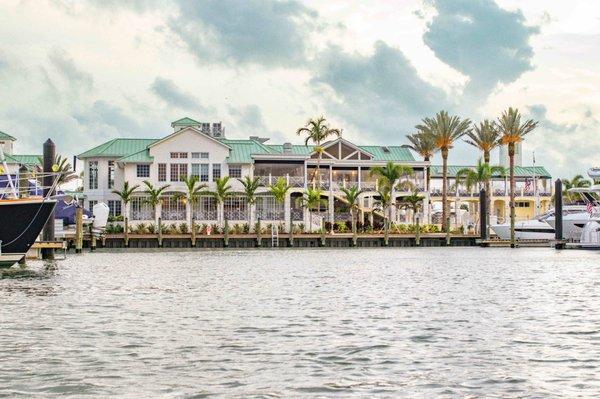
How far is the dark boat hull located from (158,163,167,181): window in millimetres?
46977

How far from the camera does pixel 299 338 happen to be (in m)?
18.9

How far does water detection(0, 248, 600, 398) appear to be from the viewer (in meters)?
13.7

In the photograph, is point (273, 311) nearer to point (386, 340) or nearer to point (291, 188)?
point (386, 340)

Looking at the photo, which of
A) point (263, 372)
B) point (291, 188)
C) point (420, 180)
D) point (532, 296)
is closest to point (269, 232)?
point (291, 188)

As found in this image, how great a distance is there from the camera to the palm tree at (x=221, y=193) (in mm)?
87625

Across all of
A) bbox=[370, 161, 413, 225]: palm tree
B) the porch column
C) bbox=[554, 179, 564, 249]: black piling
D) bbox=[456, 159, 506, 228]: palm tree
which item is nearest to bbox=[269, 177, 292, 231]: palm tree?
the porch column

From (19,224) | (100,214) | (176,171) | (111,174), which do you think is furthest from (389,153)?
(19,224)

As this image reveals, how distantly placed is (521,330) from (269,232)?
6726cm

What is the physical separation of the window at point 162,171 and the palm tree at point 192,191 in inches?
96.9

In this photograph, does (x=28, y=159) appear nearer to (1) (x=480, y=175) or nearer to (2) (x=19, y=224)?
(1) (x=480, y=175)

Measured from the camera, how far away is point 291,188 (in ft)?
302

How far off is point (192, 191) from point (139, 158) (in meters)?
7.21

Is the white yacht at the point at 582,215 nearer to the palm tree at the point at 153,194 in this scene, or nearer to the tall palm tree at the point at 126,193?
the palm tree at the point at 153,194

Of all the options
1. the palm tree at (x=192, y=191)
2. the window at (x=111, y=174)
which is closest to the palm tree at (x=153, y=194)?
the palm tree at (x=192, y=191)
